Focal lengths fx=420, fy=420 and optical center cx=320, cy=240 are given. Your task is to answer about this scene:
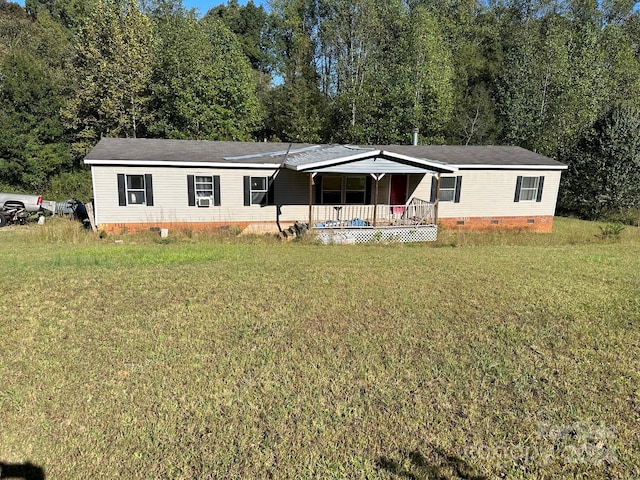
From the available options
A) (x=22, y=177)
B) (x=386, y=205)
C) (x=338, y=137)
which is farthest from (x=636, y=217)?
(x=22, y=177)

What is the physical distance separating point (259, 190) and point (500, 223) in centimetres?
977

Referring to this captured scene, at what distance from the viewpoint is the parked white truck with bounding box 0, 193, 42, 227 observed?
14.4 metres

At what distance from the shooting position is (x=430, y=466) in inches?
129

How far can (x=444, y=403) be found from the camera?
4027 mm

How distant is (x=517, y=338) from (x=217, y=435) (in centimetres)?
389

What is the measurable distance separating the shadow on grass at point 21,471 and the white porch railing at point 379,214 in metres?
11.7

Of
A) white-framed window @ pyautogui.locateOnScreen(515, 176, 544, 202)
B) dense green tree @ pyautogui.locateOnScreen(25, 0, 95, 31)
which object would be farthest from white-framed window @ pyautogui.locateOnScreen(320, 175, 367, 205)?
dense green tree @ pyautogui.locateOnScreen(25, 0, 95, 31)

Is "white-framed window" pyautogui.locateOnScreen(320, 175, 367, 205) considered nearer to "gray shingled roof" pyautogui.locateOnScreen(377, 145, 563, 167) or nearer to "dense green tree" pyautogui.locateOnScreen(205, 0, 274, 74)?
"gray shingled roof" pyautogui.locateOnScreen(377, 145, 563, 167)

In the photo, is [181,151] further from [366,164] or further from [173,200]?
[366,164]

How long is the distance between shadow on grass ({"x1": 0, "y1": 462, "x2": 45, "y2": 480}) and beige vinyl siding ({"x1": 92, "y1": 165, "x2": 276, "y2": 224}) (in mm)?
11565

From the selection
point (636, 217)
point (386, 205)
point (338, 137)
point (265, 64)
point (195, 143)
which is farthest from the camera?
point (265, 64)

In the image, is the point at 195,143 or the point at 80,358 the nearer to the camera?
the point at 80,358

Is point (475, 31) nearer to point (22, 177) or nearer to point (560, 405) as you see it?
point (22, 177)

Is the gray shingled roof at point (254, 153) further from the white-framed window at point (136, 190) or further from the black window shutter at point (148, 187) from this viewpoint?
the white-framed window at point (136, 190)
